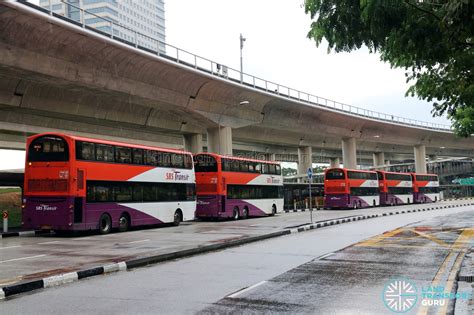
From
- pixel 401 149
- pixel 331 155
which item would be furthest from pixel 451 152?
pixel 331 155

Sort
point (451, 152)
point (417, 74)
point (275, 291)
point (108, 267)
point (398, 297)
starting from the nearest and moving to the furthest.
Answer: point (398, 297) → point (275, 291) → point (108, 267) → point (417, 74) → point (451, 152)

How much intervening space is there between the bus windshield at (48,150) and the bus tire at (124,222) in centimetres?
436

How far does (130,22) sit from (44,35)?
113 meters

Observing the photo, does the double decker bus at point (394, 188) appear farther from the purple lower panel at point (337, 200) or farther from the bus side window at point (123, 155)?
the bus side window at point (123, 155)

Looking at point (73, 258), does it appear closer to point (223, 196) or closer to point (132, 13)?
point (223, 196)

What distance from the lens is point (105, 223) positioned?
21.2 m

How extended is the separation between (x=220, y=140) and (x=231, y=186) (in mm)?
8070

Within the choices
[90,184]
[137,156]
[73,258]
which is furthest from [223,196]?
[73,258]

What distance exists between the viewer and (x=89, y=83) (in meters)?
24.4

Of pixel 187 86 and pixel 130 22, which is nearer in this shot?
pixel 187 86

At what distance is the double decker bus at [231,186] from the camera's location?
1165 inches

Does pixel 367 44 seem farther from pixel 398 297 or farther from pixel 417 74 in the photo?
pixel 398 297

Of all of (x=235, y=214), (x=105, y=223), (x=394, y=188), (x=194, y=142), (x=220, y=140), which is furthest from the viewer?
(x=394, y=188)

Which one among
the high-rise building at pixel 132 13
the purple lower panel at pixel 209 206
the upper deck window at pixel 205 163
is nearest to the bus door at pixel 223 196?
the purple lower panel at pixel 209 206
